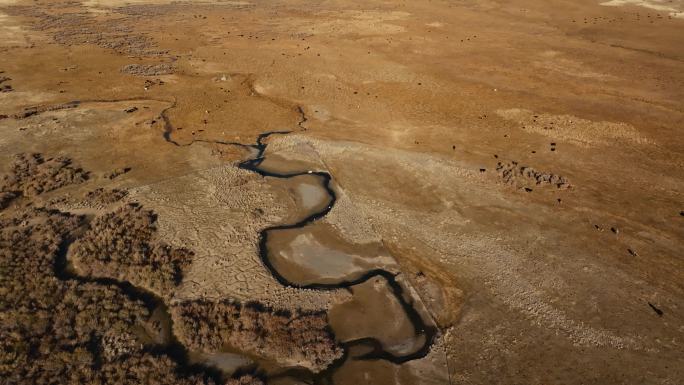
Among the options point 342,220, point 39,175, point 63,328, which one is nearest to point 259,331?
point 63,328

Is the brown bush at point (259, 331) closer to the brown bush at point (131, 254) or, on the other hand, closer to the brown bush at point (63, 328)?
the brown bush at point (63, 328)

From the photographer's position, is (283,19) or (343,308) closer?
(343,308)

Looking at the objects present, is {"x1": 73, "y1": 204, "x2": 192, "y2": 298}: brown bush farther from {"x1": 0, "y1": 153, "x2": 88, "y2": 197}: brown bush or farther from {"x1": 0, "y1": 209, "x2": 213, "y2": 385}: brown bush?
{"x1": 0, "y1": 153, "x2": 88, "y2": 197}: brown bush

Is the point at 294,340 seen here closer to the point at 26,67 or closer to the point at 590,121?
the point at 590,121

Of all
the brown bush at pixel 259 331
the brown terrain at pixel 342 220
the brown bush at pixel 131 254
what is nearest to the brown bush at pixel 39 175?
the brown terrain at pixel 342 220

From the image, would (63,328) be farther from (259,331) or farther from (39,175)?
(39,175)

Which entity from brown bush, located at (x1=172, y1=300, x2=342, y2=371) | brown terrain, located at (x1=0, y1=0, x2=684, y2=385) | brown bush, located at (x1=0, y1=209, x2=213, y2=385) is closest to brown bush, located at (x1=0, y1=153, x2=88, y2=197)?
brown terrain, located at (x1=0, y1=0, x2=684, y2=385)

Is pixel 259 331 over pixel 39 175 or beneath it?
beneath

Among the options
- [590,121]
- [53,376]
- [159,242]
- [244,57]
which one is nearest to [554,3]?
[590,121]
